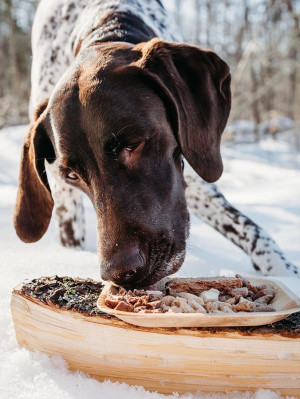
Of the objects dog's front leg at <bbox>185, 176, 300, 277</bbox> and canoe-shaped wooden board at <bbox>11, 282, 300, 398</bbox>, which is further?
dog's front leg at <bbox>185, 176, 300, 277</bbox>

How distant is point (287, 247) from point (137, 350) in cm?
198

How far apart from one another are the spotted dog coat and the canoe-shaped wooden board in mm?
1517

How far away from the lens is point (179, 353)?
1374mm

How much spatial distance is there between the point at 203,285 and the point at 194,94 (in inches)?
32.4

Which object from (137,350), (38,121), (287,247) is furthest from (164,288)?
(287,247)

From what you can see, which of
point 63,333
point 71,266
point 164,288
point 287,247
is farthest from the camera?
point 287,247

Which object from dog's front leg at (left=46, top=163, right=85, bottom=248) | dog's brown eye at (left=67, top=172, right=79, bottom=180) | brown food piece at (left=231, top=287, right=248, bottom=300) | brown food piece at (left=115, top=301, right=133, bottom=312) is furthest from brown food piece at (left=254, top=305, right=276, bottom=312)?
dog's front leg at (left=46, top=163, right=85, bottom=248)

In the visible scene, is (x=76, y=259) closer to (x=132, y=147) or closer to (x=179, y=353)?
(x=132, y=147)

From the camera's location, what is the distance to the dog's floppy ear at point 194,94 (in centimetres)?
202

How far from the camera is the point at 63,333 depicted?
151 cm

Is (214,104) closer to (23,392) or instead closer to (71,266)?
(71,266)

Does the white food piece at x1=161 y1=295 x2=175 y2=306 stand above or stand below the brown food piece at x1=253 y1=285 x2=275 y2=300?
above

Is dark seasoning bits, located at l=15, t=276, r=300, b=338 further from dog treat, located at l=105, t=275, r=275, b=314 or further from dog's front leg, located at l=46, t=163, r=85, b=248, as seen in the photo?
dog's front leg, located at l=46, t=163, r=85, b=248

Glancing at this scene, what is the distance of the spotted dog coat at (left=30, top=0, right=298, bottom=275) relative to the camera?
9.61 feet
